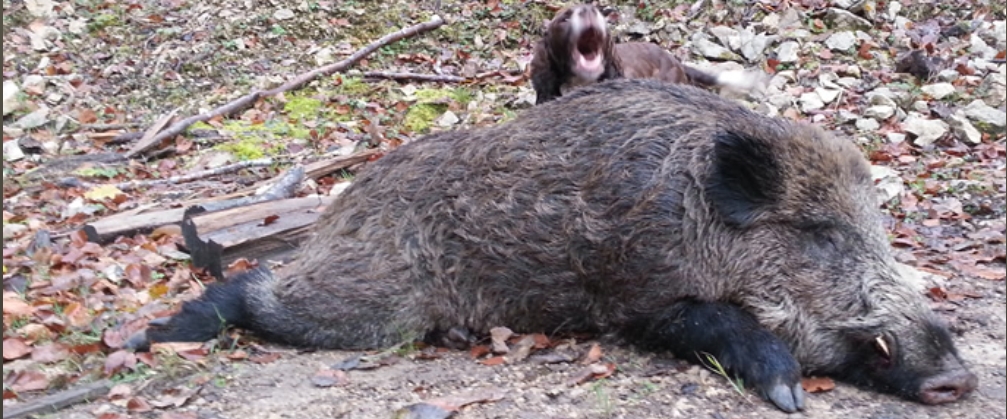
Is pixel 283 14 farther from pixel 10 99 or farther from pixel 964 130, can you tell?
pixel 964 130

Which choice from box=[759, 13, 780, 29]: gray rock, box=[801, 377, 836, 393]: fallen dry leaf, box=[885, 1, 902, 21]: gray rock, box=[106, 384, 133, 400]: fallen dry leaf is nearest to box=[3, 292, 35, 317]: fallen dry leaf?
box=[106, 384, 133, 400]: fallen dry leaf

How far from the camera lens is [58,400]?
156 inches

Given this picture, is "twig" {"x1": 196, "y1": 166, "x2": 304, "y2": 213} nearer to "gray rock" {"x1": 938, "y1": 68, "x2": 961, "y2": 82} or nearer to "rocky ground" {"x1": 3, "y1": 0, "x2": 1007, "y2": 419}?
"rocky ground" {"x1": 3, "y1": 0, "x2": 1007, "y2": 419}

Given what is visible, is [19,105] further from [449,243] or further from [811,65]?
[811,65]

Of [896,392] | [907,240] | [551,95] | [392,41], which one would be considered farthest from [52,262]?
[392,41]

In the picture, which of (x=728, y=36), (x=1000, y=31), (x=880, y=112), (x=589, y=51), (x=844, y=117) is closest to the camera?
(x=589, y=51)

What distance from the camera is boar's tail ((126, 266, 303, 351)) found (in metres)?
4.65

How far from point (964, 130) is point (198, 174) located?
19.8ft

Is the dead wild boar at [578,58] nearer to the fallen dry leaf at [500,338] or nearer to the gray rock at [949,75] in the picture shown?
the gray rock at [949,75]

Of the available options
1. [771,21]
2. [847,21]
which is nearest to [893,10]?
[847,21]

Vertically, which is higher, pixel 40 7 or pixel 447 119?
pixel 40 7

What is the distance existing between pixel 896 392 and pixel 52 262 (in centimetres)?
459

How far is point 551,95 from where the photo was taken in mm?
7953

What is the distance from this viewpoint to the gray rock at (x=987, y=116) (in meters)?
7.60
